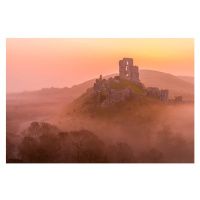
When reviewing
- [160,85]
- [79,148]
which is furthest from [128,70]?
[79,148]

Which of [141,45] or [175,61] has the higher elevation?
[141,45]

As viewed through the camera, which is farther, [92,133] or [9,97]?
[9,97]

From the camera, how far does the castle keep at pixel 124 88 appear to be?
43.5ft

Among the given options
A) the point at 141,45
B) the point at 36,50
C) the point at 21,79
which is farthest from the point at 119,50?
the point at 21,79

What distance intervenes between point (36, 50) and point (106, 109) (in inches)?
221

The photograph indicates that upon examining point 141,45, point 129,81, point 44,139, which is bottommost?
point 44,139

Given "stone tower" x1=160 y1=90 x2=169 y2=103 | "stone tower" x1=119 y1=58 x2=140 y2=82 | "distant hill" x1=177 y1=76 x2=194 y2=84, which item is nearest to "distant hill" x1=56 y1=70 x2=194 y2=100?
"distant hill" x1=177 y1=76 x2=194 y2=84

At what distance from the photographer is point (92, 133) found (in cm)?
1273

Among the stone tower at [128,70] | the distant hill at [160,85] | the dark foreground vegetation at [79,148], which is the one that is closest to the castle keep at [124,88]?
the stone tower at [128,70]

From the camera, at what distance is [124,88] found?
43.9 ft

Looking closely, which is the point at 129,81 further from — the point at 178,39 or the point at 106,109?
the point at 178,39

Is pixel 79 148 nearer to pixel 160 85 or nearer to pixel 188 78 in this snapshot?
pixel 160 85

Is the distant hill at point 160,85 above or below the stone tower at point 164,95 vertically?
above

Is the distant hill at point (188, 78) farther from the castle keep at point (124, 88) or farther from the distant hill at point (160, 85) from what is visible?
the castle keep at point (124, 88)
